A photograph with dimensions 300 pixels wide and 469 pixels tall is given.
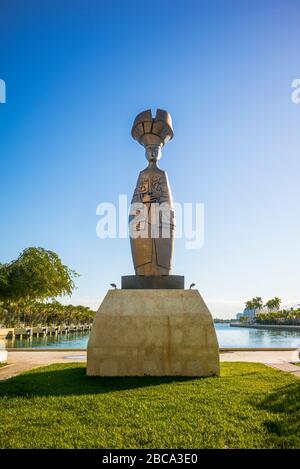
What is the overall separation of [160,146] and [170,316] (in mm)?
5271

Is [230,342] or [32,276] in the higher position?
[32,276]

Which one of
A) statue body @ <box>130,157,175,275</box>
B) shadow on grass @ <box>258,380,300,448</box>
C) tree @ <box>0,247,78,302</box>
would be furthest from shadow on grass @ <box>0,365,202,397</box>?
tree @ <box>0,247,78,302</box>

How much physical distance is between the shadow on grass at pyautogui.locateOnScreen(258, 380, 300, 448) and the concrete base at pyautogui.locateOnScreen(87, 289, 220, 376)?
7.60 ft

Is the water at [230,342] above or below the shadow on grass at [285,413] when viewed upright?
below

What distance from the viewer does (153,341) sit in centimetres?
919

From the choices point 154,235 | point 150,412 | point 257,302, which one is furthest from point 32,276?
point 257,302

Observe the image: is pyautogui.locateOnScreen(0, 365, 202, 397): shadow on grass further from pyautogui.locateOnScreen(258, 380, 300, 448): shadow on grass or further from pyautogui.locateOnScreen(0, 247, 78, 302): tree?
pyautogui.locateOnScreen(0, 247, 78, 302): tree

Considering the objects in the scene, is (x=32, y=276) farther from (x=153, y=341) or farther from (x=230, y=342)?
(x=230, y=342)

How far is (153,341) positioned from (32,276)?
21.5 ft

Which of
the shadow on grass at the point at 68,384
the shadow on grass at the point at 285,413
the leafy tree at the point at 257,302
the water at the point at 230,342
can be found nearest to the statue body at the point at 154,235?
the shadow on grass at the point at 68,384

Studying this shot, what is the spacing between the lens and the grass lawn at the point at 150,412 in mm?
4449

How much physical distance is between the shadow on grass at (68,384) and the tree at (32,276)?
16.3ft

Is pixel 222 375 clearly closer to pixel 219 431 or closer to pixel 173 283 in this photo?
pixel 173 283

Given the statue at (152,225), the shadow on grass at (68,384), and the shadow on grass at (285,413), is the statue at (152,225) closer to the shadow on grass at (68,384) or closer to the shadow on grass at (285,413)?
the shadow on grass at (68,384)
